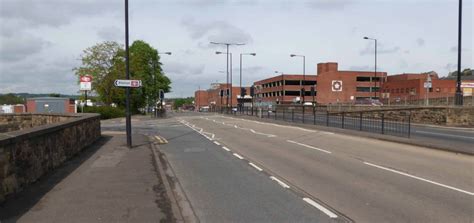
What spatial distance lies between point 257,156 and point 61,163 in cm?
631

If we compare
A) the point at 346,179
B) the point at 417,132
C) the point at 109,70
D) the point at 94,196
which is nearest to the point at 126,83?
the point at 94,196

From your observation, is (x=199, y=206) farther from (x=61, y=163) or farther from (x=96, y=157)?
(x=96, y=157)

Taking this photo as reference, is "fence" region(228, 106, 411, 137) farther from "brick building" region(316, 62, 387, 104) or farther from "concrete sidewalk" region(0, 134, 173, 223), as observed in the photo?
"brick building" region(316, 62, 387, 104)

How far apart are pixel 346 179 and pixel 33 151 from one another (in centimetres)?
676

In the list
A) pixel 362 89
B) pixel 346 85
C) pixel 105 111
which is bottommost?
pixel 105 111

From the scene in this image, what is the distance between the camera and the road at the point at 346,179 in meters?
7.62

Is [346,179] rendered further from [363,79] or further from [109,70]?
[363,79]

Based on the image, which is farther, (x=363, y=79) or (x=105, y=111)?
(x=363, y=79)

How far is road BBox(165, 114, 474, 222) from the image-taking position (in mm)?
7621

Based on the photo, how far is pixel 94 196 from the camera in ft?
27.3

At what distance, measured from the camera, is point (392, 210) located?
7523mm

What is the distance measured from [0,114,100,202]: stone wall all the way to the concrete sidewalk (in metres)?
0.22

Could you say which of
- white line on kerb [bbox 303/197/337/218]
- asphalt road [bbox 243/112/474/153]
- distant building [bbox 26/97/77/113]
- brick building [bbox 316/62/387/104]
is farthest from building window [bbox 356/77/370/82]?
white line on kerb [bbox 303/197/337/218]

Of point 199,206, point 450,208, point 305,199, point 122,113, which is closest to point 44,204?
point 199,206
